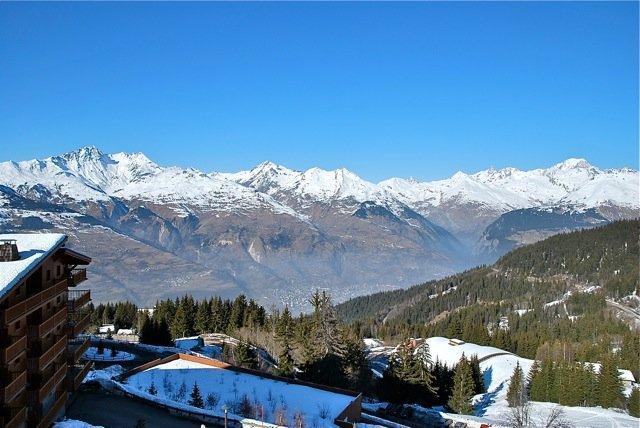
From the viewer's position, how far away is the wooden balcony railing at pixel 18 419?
2314 centimetres

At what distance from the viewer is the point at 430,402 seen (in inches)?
2758

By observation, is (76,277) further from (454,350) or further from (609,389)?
(454,350)

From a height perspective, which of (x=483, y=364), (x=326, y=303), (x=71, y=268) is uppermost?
(x=71, y=268)

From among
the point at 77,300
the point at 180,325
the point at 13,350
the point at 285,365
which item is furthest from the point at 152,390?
the point at 180,325

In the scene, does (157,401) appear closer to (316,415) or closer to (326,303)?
(316,415)

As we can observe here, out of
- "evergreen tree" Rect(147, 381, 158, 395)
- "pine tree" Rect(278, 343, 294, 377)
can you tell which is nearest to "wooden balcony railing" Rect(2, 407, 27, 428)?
"evergreen tree" Rect(147, 381, 158, 395)

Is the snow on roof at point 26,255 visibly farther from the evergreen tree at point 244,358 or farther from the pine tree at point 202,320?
the pine tree at point 202,320

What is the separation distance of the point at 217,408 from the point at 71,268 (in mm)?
13054

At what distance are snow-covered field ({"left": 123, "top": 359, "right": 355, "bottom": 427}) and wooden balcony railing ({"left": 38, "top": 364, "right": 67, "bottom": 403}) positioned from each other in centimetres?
648

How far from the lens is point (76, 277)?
34.0 m

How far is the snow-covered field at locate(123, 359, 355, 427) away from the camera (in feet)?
122

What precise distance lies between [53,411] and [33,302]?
6.50 m

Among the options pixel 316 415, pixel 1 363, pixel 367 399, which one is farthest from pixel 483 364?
pixel 1 363

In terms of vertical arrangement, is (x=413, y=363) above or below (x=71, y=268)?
below
